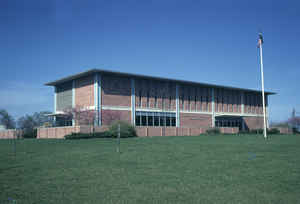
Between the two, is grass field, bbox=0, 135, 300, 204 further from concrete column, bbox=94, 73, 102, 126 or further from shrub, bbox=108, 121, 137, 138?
concrete column, bbox=94, 73, 102, 126

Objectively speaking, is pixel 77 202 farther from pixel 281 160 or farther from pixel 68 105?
pixel 68 105

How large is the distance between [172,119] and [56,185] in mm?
43042

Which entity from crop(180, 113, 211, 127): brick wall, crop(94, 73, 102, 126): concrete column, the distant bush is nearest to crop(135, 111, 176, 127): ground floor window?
crop(180, 113, 211, 127): brick wall

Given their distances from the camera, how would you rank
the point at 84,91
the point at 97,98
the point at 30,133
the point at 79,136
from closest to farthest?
1. the point at 79,136
2. the point at 97,98
3. the point at 30,133
4. the point at 84,91

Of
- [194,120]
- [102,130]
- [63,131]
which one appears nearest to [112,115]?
[102,130]

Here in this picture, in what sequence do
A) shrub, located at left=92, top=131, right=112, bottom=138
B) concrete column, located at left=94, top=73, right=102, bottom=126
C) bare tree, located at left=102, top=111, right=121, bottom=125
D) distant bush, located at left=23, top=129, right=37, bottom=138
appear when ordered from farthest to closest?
distant bush, located at left=23, top=129, right=37, bottom=138 < bare tree, located at left=102, top=111, right=121, bottom=125 < concrete column, located at left=94, top=73, right=102, bottom=126 < shrub, located at left=92, top=131, right=112, bottom=138

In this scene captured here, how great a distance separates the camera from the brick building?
146 ft

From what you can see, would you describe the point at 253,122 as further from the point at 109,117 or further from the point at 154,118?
the point at 109,117

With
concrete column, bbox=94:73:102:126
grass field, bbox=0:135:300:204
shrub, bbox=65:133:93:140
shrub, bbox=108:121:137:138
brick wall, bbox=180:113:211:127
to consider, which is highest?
concrete column, bbox=94:73:102:126

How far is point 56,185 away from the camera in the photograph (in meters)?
9.86

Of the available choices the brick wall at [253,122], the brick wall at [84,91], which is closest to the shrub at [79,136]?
the brick wall at [84,91]

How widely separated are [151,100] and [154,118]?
285 centimetres

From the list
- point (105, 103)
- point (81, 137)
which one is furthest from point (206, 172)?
point (105, 103)

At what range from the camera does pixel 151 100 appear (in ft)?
163
